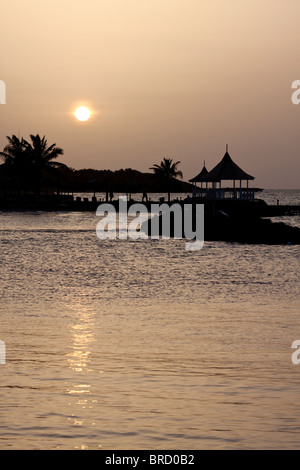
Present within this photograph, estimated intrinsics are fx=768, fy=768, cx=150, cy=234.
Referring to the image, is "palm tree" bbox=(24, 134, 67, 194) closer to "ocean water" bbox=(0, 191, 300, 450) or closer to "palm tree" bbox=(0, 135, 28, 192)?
"palm tree" bbox=(0, 135, 28, 192)

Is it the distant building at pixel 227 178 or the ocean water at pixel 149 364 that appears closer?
the ocean water at pixel 149 364

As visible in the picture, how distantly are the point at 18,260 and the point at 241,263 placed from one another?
12.1 m

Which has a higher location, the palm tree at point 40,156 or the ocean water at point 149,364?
the palm tree at point 40,156

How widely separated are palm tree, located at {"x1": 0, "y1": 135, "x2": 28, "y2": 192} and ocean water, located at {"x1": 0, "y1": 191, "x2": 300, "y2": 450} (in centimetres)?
8378

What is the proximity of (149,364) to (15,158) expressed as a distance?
102 meters

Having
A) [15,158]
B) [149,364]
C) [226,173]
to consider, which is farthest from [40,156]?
[149,364]

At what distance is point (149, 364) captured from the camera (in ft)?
44.3

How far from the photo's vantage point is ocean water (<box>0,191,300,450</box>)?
9609 millimetres

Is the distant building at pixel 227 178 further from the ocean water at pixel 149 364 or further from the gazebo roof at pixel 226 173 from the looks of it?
the ocean water at pixel 149 364

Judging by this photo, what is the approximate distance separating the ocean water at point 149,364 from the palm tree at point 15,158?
83.8 metres

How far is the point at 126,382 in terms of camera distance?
474 inches

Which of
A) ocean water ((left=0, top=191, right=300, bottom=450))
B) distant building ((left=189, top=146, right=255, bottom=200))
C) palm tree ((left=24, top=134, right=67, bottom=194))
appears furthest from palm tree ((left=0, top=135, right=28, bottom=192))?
ocean water ((left=0, top=191, right=300, bottom=450))

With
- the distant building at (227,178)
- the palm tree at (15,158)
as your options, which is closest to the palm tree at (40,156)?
the palm tree at (15,158)

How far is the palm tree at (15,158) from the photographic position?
113 meters
